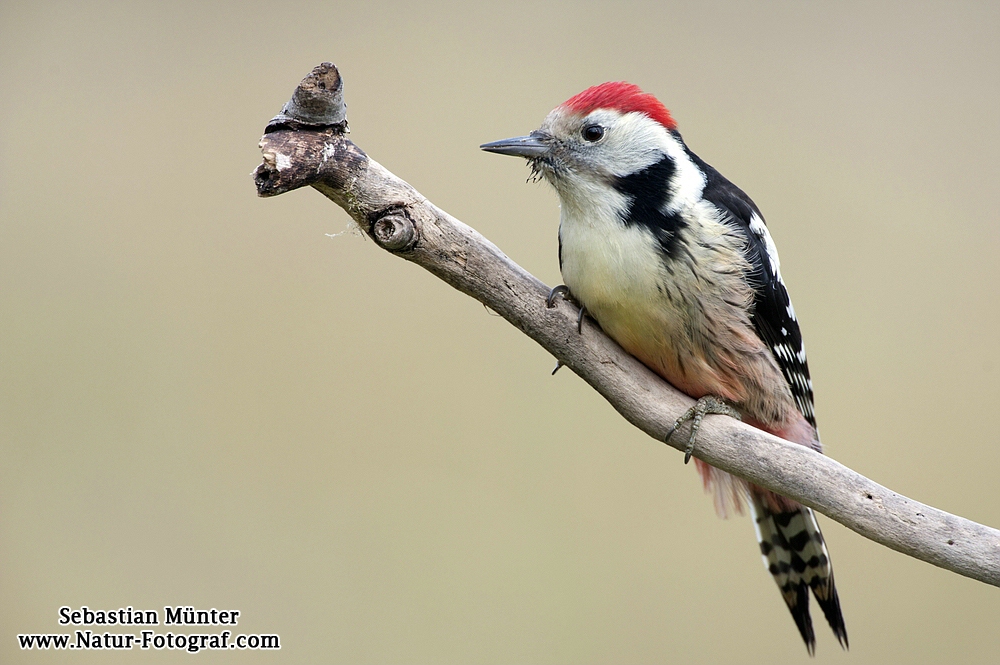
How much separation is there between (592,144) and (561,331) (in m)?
0.42

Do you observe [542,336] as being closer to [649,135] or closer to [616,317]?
[616,317]

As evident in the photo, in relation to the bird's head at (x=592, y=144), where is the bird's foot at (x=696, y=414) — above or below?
below

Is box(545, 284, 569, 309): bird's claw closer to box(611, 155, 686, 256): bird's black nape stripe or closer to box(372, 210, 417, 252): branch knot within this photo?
box(611, 155, 686, 256): bird's black nape stripe

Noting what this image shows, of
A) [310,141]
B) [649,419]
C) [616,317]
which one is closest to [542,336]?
[616,317]

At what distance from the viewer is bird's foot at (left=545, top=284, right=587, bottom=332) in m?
1.51

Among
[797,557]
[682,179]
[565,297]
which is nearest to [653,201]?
[682,179]

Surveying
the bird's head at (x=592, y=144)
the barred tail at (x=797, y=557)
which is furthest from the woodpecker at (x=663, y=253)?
the barred tail at (x=797, y=557)

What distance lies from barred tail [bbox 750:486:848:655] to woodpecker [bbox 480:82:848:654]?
0.33 m

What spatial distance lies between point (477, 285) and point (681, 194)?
0.51m

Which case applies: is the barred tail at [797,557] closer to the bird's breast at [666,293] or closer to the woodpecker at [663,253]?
the woodpecker at [663,253]

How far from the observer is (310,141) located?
1205 mm

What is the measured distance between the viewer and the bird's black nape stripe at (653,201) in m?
1.57

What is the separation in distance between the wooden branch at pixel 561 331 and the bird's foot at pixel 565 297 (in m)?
0.01

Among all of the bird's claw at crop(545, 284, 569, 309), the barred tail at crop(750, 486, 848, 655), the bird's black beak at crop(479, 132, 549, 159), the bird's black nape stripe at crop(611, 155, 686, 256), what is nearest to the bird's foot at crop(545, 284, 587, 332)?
the bird's claw at crop(545, 284, 569, 309)
